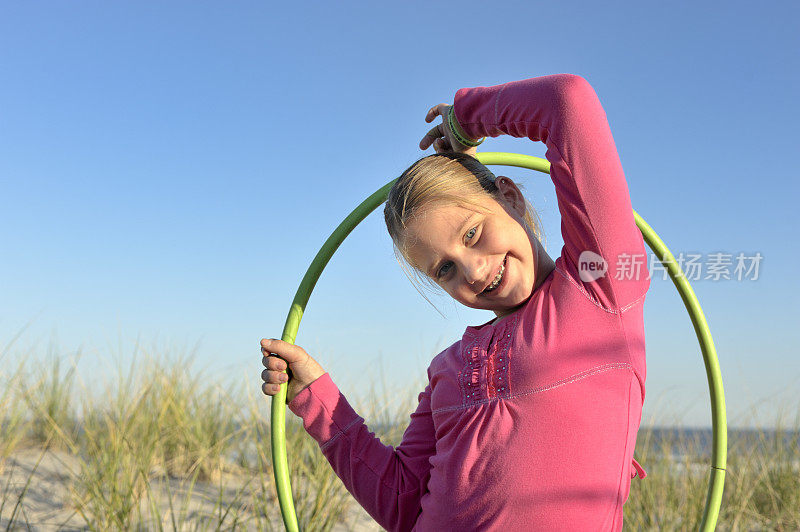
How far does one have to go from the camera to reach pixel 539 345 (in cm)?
169

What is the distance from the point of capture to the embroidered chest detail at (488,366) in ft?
5.65

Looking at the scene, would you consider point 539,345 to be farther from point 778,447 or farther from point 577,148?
point 778,447

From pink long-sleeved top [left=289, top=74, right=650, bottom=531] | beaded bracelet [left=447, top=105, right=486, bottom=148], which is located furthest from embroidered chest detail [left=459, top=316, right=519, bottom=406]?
beaded bracelet [left=447, top=105, right=486, bottom=148]

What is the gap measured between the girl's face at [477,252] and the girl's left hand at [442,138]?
0.32 metres

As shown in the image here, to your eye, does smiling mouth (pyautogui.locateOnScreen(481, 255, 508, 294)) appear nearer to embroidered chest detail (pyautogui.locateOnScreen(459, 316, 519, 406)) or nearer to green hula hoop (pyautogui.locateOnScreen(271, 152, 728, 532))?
embroidered chest detail (pyautogui.locateOnScreen(459, 316, 519, 406))

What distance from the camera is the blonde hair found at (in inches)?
72.5

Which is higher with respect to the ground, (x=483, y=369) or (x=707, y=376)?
(x=483, y=369)

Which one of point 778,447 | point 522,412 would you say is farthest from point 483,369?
point 778,447

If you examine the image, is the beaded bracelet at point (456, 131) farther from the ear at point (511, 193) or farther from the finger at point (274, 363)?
the finger at point (274, 363)

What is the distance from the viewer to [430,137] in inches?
89.1

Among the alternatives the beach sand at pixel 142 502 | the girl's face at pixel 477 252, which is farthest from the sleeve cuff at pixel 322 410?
the beach sand at pixel 142 502

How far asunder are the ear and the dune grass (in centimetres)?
207

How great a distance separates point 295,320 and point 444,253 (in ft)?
2.19

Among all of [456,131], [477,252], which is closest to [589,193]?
[477,252]
